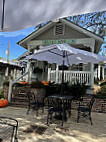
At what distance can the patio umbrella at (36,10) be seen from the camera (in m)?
1.43

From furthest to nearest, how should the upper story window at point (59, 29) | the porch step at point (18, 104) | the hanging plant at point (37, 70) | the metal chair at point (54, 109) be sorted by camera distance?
the hanging plant at point (37, 70) → the upper story window at point (59, 29) → the porch step at point (18, 104) → the metal chair at point (54, 109)

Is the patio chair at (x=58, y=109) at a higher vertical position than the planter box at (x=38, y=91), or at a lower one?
lower

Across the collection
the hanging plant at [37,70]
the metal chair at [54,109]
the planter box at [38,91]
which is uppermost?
the hanging plant at [37,70]

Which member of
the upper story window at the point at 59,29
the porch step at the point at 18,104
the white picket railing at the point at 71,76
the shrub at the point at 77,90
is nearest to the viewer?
the porch step at the point at 18,104

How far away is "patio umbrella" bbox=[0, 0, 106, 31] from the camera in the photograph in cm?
143

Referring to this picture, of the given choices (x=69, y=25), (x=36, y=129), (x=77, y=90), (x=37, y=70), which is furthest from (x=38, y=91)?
(x=69, y=25)

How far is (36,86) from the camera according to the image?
6984 mm

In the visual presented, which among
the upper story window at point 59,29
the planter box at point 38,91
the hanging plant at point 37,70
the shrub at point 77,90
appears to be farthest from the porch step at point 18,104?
the upper story window at point 59,29

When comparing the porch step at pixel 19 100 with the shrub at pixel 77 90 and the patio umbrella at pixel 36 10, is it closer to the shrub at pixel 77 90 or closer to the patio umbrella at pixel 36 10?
the shrub at pixel 77 90

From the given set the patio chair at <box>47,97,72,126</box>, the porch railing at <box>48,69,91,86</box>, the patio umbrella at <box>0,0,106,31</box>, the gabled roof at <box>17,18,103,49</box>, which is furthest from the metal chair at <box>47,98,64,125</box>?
the gabled roof at <box>17,18,103,49</box>

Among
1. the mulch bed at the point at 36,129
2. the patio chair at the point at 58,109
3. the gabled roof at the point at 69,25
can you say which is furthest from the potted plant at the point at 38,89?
the gabled roof at the point at 69,25

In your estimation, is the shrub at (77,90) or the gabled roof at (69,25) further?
the gabled roof at (69,25)

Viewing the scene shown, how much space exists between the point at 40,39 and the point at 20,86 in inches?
179

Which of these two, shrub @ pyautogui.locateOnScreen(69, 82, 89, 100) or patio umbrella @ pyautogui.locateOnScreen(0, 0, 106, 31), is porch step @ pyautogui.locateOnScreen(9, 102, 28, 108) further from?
patio umbrella @ pyautogui.locateOnScreen(0, 0, 106, 31)
